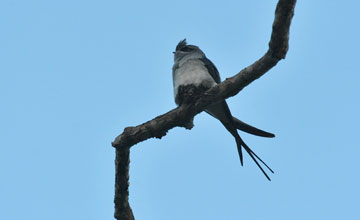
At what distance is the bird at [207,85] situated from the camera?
6.06 meters

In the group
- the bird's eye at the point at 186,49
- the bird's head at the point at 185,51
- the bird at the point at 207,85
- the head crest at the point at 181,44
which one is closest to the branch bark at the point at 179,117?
the bird at the point at 207,85

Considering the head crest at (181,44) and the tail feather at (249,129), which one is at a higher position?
the head crest at (181,44)

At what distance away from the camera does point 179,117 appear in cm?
528

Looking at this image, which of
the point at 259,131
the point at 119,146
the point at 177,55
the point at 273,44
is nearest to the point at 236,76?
the point at 273,44

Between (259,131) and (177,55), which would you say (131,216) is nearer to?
(259,131)

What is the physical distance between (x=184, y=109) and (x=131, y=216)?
117 centimetres

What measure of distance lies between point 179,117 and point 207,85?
1.32 meters

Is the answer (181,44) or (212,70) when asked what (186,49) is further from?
(212,70)

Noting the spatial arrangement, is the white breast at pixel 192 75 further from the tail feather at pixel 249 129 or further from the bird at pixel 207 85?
the tail feather at pixel 249 129

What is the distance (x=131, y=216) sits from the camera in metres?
5.15

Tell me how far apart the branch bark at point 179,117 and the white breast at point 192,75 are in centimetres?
114

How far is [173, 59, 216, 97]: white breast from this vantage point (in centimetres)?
651

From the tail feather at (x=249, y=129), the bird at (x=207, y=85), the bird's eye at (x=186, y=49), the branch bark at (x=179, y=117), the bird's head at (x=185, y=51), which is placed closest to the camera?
the branch bark at (x=179, y=117)

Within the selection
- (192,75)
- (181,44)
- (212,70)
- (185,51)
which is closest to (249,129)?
(192,75)
